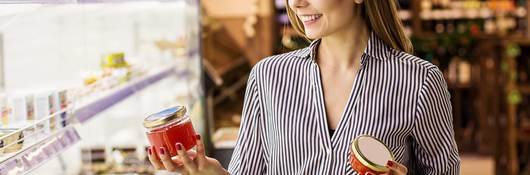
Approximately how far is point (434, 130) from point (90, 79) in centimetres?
115

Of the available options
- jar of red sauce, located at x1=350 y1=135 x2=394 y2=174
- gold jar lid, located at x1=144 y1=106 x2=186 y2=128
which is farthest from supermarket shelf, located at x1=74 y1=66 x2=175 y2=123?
jar of red sauce, located at x1=350 y1=135 x2=394 y2=174

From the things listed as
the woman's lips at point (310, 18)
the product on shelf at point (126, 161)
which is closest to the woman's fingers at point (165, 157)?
the woman's lips at point (310, 18)

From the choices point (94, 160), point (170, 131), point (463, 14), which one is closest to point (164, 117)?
point (170, 131)

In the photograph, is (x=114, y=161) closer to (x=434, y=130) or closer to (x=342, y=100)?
(x=342, y=100)

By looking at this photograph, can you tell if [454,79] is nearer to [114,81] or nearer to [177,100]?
[177,100]

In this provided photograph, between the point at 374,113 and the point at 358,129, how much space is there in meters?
0.05

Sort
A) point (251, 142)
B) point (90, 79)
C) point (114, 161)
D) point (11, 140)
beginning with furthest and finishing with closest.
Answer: point (114, 161) < point (90, 79) < point (251, 142) < point (11, 140)

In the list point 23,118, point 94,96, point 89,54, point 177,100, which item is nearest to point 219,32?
point 177,100

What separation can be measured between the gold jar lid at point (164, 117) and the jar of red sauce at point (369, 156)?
33 cm

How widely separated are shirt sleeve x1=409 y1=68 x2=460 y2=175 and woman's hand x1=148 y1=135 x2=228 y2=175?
45 centimetres

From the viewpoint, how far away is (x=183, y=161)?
5.19 feet

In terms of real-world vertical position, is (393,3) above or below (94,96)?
above

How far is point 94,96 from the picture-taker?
242 centimetres

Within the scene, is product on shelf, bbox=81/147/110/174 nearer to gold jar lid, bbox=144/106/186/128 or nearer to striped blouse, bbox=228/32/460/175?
striped blouse, bbox=228/32/460/175
